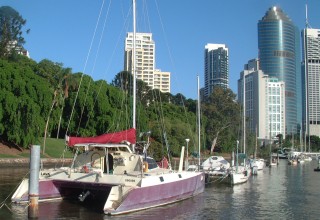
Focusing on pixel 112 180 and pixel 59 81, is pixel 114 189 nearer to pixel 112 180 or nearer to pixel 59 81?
pixel 112 180

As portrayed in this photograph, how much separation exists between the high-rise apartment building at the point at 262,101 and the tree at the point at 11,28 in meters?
80.3

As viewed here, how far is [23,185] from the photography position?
19.0 metres

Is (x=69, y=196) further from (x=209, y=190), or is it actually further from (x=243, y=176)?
(x=243, y=176)

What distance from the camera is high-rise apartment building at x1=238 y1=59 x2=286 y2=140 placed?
6142 inches

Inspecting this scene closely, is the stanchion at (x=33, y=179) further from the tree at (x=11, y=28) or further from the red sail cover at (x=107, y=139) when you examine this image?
the tree at (x=11, y=28)

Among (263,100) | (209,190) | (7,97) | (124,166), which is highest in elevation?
(263,100)

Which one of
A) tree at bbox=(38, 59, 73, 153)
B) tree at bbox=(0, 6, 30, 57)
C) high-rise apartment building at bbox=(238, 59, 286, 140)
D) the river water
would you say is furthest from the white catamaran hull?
high-rise apartment building at bbox=(238, 59, 286, 140)

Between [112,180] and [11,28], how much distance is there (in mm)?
74714

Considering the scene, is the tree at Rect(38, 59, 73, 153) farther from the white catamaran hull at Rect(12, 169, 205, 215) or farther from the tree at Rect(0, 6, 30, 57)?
the white catamaran hull at Rect(12, 169, 205, 215)

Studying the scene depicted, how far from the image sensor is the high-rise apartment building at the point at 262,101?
15600 centimetres

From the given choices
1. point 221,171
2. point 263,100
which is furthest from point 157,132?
point 263,100

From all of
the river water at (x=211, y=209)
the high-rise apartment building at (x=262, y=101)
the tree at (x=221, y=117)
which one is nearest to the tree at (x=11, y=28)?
the tree at (x=221, y=117)

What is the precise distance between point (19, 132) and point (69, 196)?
37.2 metres

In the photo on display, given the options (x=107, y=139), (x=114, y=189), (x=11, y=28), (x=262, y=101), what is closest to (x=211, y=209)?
(x=114, y=189)
